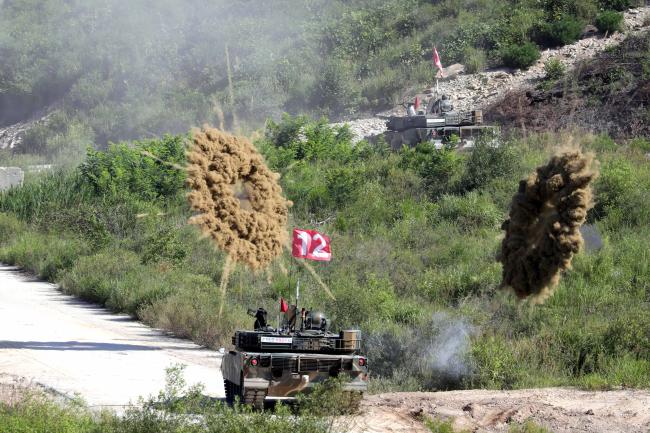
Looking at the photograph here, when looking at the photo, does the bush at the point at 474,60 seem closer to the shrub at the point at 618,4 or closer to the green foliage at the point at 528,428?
the shrub at the point at 618,4

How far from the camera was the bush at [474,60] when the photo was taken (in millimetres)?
43278

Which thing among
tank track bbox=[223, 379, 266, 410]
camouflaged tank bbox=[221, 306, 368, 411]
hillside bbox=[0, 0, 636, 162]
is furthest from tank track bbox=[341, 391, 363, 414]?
hillside bbox=[0, 0, 636, 162]

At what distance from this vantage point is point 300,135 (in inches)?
1474

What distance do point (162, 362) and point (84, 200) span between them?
58.1ft

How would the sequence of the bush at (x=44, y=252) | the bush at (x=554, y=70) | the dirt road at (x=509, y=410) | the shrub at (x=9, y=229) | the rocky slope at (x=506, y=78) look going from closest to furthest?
the dirt road at (x=509, y=410)
the bush at (x=44, y=252)
the shrub at (x=9, y=229)
the bush at (x=554, y=70)
the rocky slope at (x=506, y=78)

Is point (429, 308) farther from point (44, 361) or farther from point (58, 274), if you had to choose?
point (58, 274)

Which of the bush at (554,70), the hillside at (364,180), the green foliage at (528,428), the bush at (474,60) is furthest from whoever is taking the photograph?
the bush at (474,60)

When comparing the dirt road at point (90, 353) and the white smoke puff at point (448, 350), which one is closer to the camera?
the dirt road at point (90, 353)

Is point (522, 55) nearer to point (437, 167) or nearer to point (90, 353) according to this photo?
point (437, 167)

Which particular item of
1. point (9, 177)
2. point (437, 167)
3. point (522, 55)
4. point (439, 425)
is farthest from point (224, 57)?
point (439, 425)

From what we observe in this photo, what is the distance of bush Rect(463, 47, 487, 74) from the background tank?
812 cm

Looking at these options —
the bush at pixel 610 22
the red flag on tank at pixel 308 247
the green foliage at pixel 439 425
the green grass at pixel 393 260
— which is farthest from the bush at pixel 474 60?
the green foliage at pixel 439 425

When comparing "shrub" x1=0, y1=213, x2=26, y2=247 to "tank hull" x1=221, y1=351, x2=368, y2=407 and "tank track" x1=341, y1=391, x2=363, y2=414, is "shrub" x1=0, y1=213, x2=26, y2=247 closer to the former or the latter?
"tank hull" x1=221, y1=351, x2=368, y2=407

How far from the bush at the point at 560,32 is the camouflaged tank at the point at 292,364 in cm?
3085
